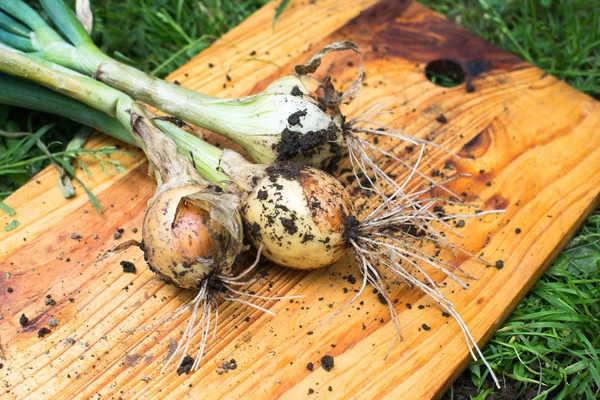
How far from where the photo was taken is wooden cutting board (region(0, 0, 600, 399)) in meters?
1.75

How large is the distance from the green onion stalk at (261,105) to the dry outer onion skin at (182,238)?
32 centimetres

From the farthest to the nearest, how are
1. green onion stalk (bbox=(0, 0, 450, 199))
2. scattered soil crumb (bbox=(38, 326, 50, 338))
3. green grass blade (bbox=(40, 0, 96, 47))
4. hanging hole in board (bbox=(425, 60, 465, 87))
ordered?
hanging hole in board (bbox=(425, 60, 465, 87))
green grass blade (bbox=(40, 0, 96, 47))
green onion stalk (bbox=(0, 0, 450, 199))
scattered soil crumb (bbox=(38, 326, 50, 338))

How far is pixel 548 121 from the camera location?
234 cm

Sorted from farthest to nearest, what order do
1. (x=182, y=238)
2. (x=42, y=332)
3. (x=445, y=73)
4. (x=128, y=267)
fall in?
(x=445, y=73)
(x=128, y=267)
(x=42, y=332)
(x=182, y=238)

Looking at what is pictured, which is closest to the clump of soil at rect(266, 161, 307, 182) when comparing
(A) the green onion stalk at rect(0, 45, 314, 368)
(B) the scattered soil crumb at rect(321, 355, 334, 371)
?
(A) the green onion stalk at rect(0, 45, 314, 368)

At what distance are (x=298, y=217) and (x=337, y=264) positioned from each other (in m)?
0.30

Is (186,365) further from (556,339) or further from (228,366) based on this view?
(556,339)

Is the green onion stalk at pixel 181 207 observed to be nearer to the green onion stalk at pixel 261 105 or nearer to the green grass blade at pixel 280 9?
the green onion stalk at pixel 261 105

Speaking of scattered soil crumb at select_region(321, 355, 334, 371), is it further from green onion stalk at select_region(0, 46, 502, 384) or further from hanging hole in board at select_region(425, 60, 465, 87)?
hanging hole in board at select_region(425, 60, 465, 87)

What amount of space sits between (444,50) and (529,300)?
106 centimetres

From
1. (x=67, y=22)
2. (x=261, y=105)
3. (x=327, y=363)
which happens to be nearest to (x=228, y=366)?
(x=327, y=363)

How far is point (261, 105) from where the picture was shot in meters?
1.95

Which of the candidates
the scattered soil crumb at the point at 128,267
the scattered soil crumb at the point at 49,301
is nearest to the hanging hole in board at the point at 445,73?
the scattered soil crumb at the point at 128,267

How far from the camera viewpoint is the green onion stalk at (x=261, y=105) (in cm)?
192
